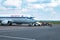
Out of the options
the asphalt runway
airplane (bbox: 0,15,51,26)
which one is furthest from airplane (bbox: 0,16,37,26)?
the asphalt runway

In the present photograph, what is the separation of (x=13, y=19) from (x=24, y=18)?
3720 mm

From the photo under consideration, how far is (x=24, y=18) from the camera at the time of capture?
6338 centimetres

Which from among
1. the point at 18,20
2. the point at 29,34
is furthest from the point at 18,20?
the point at 29,34

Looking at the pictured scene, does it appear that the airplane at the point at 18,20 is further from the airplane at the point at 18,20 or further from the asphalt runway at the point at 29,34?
the asphalt runway at the point at 29,34

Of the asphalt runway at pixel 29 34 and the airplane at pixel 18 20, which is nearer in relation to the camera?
the asphalt runway at pixel 29 34

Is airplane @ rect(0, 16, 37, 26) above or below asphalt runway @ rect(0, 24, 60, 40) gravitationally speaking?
below

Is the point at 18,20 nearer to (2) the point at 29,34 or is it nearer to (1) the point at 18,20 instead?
(1) the point at 18,20

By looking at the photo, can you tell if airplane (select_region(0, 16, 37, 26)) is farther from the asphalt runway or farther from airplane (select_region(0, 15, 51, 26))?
the asphalt runway

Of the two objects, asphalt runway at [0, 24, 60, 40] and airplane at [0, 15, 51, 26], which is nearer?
asphalt runway at [0, 24, 60, 40]

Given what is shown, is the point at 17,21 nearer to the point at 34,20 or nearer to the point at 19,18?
the point at 19,18

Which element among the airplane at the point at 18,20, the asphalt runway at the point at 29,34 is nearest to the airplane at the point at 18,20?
the airplane at the point at 18,20

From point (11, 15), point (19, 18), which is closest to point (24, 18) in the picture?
point (19, 18)

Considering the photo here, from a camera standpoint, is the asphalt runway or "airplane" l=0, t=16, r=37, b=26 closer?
the asphalt runway

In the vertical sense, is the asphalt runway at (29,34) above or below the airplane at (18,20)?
above
